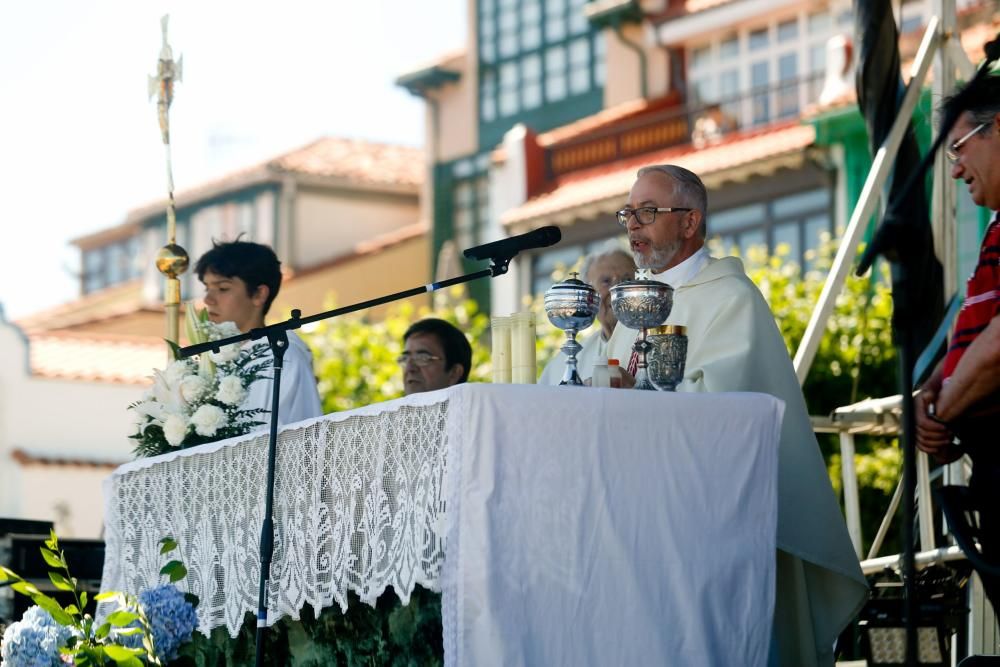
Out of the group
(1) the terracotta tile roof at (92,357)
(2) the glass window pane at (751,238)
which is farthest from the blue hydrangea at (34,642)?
(2) the glass window pane at (751,238)

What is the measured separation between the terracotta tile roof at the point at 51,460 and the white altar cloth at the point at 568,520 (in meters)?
21.0

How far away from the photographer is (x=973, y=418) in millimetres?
4824

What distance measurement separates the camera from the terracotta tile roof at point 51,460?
25109 millimetres

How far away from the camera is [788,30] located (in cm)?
2762

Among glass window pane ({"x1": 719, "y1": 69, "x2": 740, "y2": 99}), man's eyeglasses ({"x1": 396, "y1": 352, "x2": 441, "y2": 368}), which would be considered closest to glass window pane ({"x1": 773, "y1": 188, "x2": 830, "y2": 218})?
glass window pane ({"x1": 719, "y1": 69, "x2": 740, "y2": 99})

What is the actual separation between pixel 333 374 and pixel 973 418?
56.9 ft

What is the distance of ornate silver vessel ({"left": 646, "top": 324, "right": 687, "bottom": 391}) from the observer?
4883mm

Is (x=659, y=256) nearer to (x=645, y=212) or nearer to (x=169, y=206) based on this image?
(x=645, y=212)

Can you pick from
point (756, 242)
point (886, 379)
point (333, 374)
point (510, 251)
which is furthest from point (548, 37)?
point (510, 251)

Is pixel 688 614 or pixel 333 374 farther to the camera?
pixel 333 374

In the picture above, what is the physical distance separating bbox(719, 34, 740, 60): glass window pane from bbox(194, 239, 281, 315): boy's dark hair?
73.0 feet

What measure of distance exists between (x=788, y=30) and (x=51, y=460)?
1349 centimetres

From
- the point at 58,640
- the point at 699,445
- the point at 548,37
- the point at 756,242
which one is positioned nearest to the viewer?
the point at 699,445

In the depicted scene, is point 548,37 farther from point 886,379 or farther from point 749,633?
point 749,633
